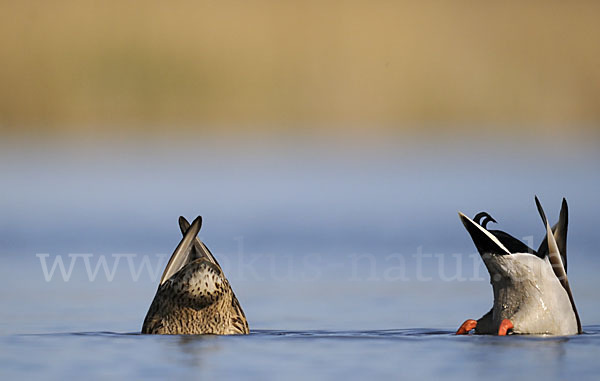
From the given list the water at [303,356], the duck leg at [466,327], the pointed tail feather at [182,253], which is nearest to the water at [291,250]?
the water at [303,356]

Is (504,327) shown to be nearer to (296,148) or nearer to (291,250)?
(291,250)

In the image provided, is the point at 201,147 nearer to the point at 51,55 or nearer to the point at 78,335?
the point at 51,55

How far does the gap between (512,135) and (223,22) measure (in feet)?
15.6

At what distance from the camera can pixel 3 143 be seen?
1686cm

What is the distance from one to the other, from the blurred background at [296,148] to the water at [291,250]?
0.14ft

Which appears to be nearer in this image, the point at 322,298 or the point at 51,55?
the point at 322,298

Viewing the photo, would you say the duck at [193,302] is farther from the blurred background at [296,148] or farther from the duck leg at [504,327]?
the duck leg at [504,327]

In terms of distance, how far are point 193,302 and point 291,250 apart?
12.6 feet

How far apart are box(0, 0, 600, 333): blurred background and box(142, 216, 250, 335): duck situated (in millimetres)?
506

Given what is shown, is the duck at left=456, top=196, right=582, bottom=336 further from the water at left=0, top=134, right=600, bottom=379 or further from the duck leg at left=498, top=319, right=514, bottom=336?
the water at left=0, top=134, right=600, bottom=379

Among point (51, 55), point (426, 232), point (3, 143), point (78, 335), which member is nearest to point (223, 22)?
point (51, 55)

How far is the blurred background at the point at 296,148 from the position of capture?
930 cm

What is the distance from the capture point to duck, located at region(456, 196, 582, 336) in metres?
7.16

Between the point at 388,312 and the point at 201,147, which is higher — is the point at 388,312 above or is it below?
below
